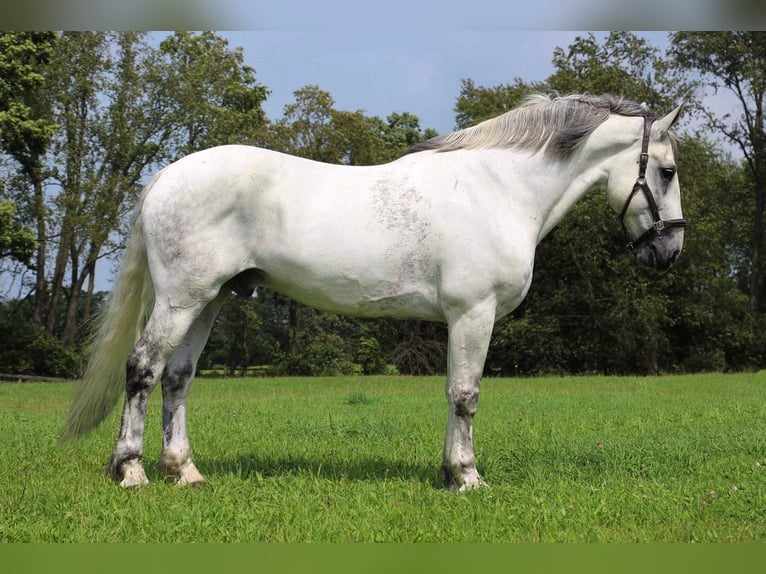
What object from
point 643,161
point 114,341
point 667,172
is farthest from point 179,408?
point 667,172

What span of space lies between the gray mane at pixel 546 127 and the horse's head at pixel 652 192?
10.2 inches

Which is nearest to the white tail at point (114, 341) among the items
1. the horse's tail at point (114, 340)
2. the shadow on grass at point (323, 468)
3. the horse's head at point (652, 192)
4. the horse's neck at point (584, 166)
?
the horse's tail at point (114, 340)

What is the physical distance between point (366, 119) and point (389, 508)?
2513cm

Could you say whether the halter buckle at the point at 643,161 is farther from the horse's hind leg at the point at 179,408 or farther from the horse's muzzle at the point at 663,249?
the horse's hind leg at the point at 179,408

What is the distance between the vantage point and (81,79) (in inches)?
1083

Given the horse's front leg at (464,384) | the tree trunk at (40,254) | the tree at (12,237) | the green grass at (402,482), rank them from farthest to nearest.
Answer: the tree trunk at (40,254)
the tree at (12,237)
the horse's front leg at (464,384)
the green grass at (402,482)

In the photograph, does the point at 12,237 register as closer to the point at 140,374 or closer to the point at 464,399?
the point at 140,374

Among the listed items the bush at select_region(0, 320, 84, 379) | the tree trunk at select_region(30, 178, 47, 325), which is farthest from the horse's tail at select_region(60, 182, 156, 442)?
the tree trunk at select_region(30, 178, 47, 325)

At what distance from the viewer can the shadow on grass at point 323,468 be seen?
532 cm

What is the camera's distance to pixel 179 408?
207 inches

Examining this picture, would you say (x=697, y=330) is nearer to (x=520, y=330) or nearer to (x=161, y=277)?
(x=520, y=330)

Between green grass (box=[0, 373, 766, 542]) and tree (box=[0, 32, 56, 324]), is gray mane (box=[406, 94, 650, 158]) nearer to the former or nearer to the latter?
green grass (box=[0, 373, 766, 542])

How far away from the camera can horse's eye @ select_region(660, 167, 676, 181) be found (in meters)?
5.19

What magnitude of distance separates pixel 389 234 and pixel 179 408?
2009 millimetres
